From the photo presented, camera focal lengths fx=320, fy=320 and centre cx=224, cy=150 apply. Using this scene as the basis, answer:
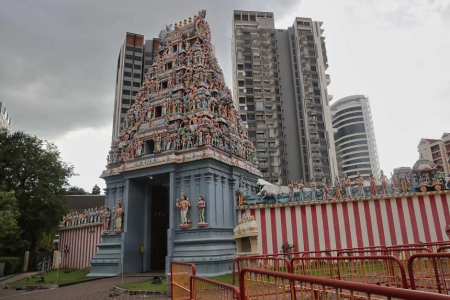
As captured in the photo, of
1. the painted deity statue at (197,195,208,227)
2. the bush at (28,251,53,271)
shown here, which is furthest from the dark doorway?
the bush at (28,251,53,271)

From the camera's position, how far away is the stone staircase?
16812 millimetres

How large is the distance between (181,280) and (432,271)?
479 centimetres

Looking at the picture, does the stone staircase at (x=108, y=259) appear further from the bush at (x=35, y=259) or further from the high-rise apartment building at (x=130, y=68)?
the high-rise apartment building at (x=130, y=68)

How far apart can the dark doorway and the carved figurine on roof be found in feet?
9.80

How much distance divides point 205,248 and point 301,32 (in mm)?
50291

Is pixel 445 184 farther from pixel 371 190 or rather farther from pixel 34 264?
pixel 34 264

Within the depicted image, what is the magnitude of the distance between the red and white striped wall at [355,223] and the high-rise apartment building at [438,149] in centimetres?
5301

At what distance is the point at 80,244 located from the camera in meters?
23.2

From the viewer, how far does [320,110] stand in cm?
5266

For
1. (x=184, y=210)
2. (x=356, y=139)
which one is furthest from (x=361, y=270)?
(x=356, y=139)

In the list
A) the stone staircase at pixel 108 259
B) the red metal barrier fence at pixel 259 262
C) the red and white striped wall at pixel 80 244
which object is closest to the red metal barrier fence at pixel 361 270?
the red metal barrier fence at pixel 259 262

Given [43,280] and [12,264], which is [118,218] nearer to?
[43,280]

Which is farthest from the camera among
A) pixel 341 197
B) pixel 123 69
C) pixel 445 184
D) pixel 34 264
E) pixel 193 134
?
pixel 123 69

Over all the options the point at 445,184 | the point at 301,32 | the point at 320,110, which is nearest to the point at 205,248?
the point at 445,184
